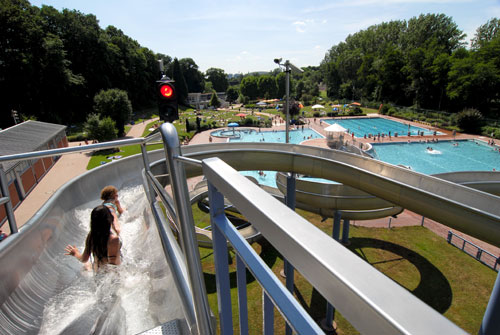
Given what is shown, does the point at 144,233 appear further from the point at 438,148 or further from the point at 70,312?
the point at 438,148

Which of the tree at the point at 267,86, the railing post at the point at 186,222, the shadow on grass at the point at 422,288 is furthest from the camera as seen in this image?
the tree at the point at 267,86

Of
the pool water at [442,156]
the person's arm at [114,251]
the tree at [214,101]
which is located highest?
the person's arm at [114,251]

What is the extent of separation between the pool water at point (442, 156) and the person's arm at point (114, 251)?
22310mm

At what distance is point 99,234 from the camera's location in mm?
2645

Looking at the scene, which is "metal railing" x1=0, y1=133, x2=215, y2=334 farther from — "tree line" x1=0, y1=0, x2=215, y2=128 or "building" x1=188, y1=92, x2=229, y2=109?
"building" x1=188, y1=92, x2=229, y2=109

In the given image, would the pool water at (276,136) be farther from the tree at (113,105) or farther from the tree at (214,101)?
the tree at (214,101)

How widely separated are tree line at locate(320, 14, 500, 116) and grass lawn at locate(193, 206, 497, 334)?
34.1m

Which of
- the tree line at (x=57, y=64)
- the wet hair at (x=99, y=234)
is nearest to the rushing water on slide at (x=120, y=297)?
the wet hair at (x=99, y=234)

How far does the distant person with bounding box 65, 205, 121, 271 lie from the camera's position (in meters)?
2.63

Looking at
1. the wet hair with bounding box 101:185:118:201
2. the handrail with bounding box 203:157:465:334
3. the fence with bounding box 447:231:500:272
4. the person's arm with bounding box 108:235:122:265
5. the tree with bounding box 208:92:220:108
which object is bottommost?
the fence with bounding box 447:231:500:272

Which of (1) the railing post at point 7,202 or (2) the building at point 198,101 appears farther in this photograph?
(2) the building at point 198,101

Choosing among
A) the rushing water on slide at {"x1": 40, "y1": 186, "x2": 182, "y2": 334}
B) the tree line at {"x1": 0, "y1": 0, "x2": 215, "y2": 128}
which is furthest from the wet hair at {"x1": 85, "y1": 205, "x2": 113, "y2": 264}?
the tree line at {"x1": 0, "y1": 0, "x2": 215, "y2": 128}

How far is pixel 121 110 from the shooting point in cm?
3192

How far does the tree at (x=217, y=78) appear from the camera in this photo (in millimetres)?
95562
